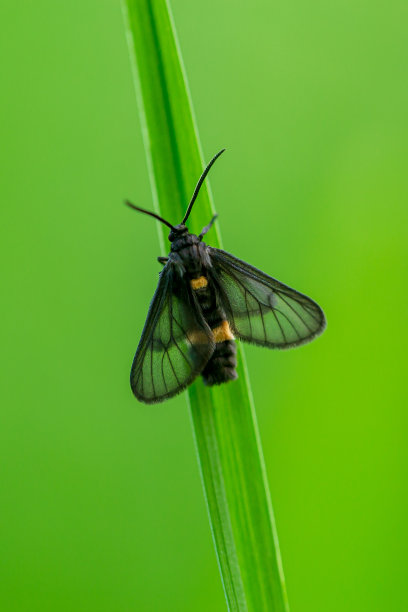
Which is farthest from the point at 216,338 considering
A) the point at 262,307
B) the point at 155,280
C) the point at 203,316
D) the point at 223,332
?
the point at 155,280

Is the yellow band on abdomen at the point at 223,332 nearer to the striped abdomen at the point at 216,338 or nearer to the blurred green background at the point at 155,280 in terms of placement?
the striped abdomen at the point at 216,338

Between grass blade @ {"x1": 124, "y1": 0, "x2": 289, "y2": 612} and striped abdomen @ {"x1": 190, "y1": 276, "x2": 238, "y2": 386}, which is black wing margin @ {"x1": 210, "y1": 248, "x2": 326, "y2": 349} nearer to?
striped abdomen @ {"x1": 190, "y1": 276, "x2": 238, "y2": 386}

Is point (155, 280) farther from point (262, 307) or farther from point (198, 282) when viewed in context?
point (262, 307)

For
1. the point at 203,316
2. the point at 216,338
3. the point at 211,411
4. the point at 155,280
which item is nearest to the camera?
the point at 211,411

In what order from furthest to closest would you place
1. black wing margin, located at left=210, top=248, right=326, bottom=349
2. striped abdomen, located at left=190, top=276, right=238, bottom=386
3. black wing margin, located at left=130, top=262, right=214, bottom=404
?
black wing margin, located at left=210, top=248, right=326, bottom=349
black wing margin, located at left=130, top=262, right=214, bottom=404
striped abdomen, located at left=190, top=276, right=238, bottom=386

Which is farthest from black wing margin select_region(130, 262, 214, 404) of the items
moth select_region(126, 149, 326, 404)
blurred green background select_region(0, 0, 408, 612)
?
blurred green background select_region(0, 0, 408, 612)

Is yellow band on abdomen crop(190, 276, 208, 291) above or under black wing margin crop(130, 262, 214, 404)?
above

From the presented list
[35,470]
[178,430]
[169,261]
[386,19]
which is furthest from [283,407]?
[386,19]
